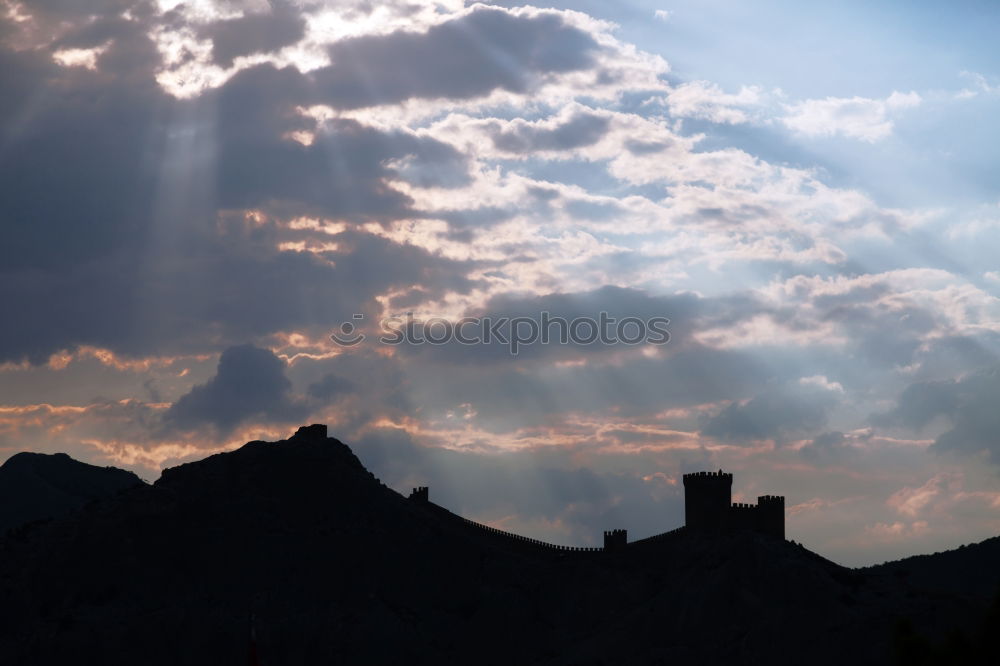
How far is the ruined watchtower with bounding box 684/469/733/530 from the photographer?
4031 inches

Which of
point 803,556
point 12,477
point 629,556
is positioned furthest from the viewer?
point 12,477

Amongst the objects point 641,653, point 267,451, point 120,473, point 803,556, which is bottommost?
point 641,653

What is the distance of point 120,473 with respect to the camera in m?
199

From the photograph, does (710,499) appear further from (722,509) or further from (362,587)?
(362,587)

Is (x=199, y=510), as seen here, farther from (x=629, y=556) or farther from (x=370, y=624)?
(x=629, y=556)

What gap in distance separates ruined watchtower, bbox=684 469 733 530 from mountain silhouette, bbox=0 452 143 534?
89220 mm

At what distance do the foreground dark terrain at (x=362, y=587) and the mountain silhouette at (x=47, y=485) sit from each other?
5921cm

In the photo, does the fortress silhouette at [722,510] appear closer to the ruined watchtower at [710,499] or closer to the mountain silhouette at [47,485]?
the ruined watchtower at [710,499]

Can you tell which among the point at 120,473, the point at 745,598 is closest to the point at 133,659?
the point at 745,598

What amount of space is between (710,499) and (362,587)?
29.5 m

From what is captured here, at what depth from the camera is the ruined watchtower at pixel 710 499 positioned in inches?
4031

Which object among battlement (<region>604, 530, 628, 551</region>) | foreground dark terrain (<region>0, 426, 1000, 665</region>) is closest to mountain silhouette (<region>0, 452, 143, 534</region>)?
foreground dark terrain (<region>0, 426, 1000, 665</region>)

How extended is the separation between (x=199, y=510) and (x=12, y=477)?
86.9 metres

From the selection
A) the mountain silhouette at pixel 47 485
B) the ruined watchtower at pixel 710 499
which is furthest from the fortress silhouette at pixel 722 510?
the mountain silhouette at pixel 47 485
